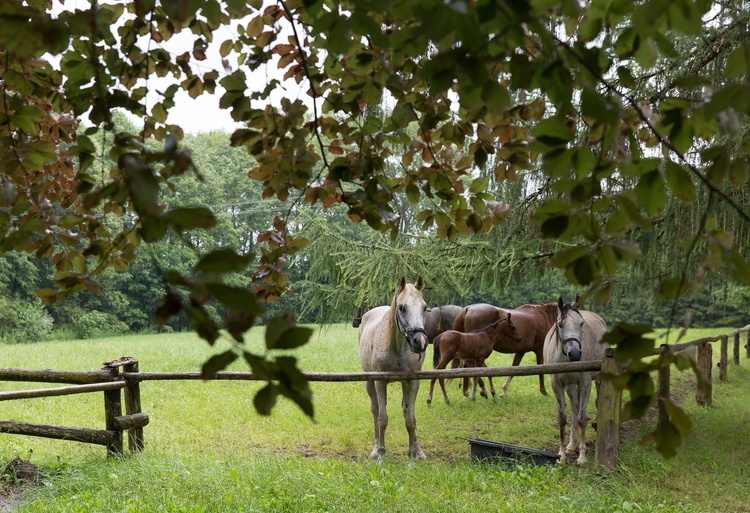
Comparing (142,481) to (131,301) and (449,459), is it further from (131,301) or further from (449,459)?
(131,301)

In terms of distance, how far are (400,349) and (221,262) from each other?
207 inches

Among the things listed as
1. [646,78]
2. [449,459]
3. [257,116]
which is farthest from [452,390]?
[257,116]

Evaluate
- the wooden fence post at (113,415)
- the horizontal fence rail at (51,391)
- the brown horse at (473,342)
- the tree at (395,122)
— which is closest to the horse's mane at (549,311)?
the brown horse at (473,342)

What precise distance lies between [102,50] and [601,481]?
4.63 metres

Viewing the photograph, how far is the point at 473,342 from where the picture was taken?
8.87 metres

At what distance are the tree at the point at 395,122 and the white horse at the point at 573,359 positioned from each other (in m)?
4.16

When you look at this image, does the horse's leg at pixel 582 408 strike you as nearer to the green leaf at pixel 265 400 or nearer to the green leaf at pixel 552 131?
the green leaf at pixel 552 131

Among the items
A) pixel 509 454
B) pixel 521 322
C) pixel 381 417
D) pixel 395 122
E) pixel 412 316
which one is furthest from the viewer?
pixel 521 322

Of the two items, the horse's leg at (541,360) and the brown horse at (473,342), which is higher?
the brown horse at (473,342)

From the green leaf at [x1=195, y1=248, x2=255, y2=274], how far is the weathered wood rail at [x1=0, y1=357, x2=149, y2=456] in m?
5.33

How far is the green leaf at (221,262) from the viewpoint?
717mm

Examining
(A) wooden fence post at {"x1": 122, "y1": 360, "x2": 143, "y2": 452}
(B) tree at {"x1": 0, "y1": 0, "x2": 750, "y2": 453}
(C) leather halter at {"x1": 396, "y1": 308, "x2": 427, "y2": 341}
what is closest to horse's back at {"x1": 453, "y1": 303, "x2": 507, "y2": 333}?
(C) leather halter at {"x1": 396, "y1": 308, "x2": 427, "y2": 341}

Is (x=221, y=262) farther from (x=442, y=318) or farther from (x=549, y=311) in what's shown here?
(x=442, y=318)

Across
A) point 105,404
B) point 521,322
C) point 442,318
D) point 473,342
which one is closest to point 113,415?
point 105,404
